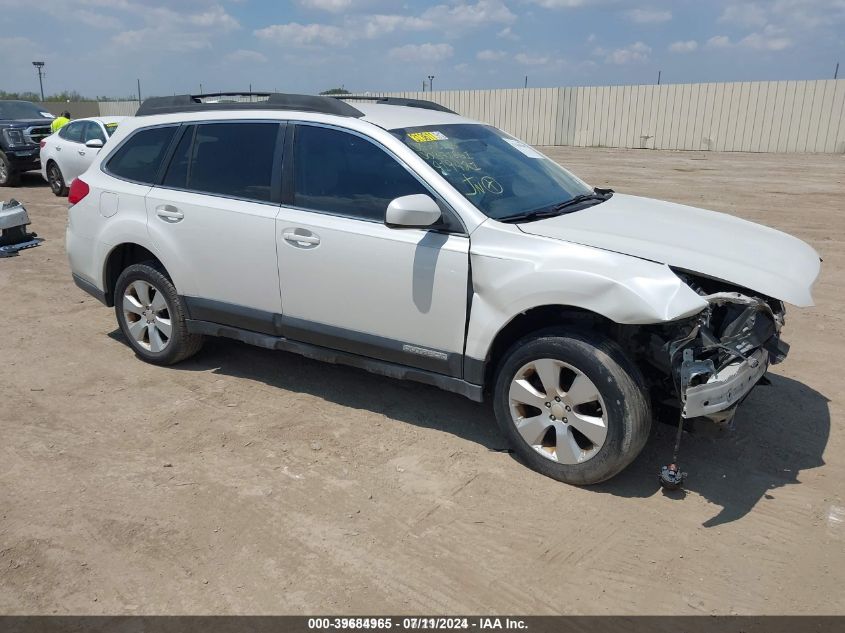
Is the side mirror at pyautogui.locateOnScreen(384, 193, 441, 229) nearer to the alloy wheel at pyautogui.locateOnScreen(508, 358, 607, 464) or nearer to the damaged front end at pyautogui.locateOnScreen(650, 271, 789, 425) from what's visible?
the alloy wheel at pyautogui.locateOnScreen(508, 358, 607, 464)

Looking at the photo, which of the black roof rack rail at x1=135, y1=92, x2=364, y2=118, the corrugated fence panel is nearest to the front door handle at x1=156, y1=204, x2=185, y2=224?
the black roof rack rail at x1=135, y1=92, x2=364, y2=118

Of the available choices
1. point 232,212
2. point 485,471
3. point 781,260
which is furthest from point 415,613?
point 232,212

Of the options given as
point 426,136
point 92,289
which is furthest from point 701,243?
point 92,289

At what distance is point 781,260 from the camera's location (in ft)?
12.6

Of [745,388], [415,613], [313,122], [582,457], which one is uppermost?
[313,122]

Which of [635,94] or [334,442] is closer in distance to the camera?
[334,442]

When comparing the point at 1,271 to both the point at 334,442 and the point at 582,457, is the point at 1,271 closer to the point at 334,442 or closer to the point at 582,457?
the point at 334,442

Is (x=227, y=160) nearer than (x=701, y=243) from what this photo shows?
No

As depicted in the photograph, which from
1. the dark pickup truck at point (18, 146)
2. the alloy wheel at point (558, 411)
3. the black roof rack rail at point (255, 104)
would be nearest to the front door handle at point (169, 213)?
the black roof rack rail at point (255, 104)

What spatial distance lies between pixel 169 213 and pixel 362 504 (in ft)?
8.80

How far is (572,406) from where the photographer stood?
3695 mm

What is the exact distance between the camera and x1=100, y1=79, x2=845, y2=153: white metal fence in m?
24.8

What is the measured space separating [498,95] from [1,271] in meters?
27.4

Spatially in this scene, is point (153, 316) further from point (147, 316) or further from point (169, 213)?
point (169, 213)
